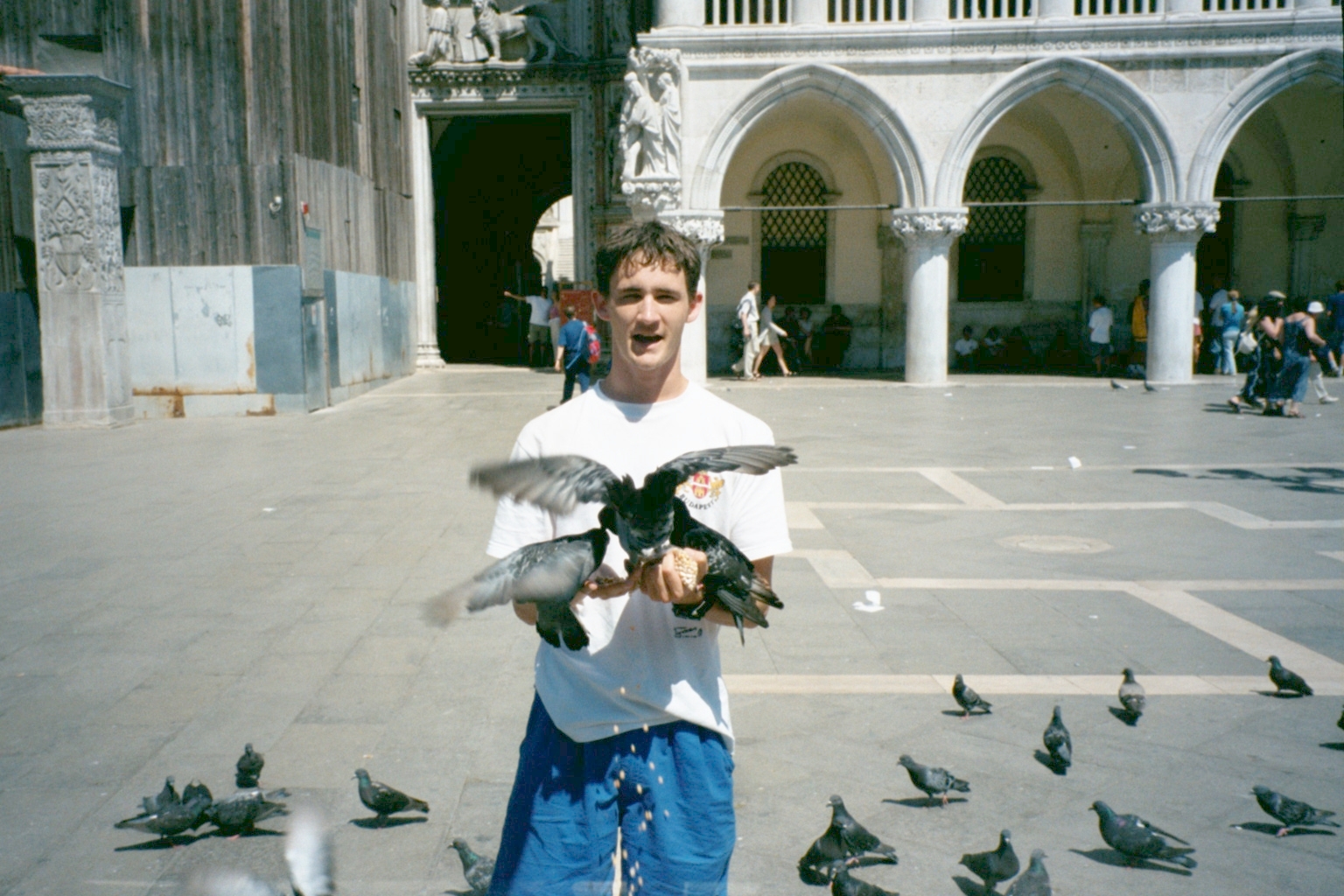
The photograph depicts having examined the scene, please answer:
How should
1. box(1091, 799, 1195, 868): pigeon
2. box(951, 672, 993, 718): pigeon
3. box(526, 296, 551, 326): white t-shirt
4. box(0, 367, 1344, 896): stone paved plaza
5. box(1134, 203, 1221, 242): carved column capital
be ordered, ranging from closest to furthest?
box(1091, 799, 1195, 868): pigeon < box(0, 367, 1344, 896): stone paved plaza < box(951, 672, 993, 718): pigeon < box(1134, 203, 1221, 242): carved column capital < box(526, 296, 551, 326): white t-shirt

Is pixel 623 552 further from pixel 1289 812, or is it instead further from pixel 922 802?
pixel 1289 812

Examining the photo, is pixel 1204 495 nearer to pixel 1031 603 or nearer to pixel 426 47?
pixel 1031 603

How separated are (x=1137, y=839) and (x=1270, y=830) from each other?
637mm

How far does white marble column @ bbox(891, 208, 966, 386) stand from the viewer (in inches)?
774

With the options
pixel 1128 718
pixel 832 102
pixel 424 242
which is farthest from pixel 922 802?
pixel 424 242

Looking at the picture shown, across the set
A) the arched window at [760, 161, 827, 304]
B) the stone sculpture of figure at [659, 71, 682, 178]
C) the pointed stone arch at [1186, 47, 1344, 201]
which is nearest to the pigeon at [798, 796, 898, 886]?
the stone sculpture of figure at [659, 71, 682, 178]

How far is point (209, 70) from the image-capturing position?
50.2ft

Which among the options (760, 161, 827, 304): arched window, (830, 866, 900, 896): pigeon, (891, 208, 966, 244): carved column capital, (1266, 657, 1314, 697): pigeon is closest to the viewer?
(830, 866, 900, 896): pigeon

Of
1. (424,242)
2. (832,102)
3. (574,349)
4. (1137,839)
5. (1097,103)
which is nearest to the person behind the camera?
(1137,839)

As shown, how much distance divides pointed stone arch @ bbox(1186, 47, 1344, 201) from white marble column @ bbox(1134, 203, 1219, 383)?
52 cm

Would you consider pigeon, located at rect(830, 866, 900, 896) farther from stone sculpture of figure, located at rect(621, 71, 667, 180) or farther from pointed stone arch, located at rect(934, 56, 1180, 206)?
pointed stone arch, located at rect(934, 56, 1180, 206)

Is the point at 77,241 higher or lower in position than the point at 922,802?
higher

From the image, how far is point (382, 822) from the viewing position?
3.79 meters

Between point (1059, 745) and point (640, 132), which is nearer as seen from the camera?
point (1059, 745)
